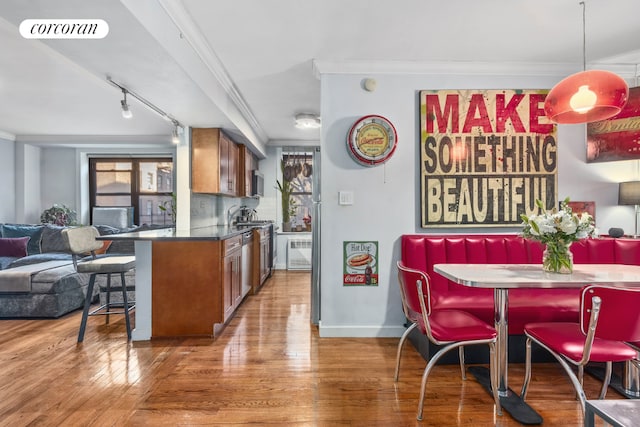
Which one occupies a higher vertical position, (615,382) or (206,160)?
(206,160)

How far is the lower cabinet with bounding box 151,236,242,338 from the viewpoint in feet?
9.79

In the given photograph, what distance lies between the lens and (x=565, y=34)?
2.62 metres

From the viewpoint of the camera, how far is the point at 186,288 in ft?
9.86

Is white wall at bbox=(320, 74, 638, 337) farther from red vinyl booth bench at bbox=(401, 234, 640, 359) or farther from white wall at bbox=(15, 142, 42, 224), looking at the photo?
white wall at bbox=(15, 142, 42, 224)

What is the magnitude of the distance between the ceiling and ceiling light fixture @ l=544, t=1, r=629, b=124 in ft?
2.21

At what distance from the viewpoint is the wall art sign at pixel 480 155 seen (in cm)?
310

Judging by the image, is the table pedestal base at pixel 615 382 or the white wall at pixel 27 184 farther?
the white wall at pixel 27 184

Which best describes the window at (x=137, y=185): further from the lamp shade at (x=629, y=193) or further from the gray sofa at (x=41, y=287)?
the lamp shade at (x=629, y=193)

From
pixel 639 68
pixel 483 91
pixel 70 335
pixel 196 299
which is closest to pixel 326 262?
pixel 196 299

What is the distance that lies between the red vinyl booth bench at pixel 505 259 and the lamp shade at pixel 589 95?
1.12 meters

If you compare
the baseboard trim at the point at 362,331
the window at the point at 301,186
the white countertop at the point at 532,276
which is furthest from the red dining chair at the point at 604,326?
the window at the point at 301,186

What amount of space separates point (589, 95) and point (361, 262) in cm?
201

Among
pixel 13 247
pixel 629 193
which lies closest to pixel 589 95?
pixel 629 193

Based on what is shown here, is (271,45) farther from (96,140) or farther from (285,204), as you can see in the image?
(96,140)
